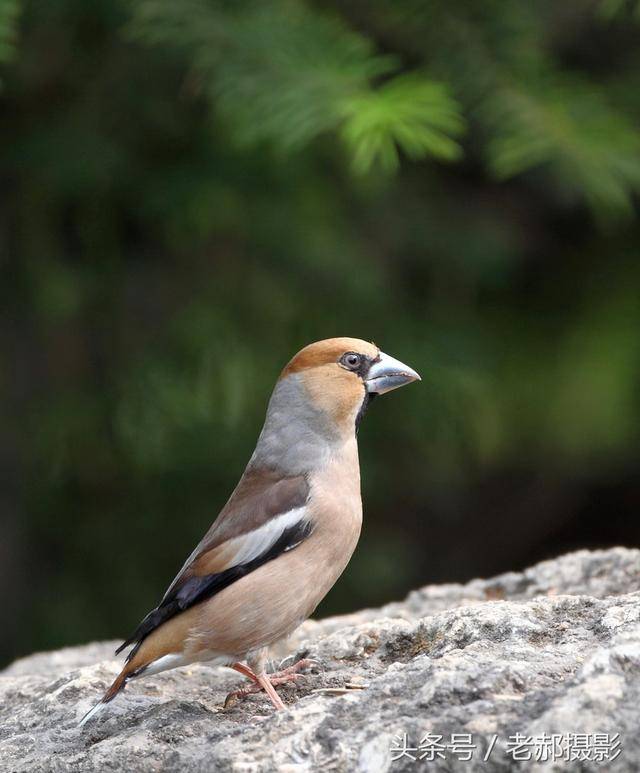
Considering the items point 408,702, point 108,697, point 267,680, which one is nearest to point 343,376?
point 267,680

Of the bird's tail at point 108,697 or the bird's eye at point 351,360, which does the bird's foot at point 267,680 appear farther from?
the bird's eye at point 351,360

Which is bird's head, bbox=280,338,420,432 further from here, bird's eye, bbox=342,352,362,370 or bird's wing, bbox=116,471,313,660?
bird's wing, bbox=116,471,313,660

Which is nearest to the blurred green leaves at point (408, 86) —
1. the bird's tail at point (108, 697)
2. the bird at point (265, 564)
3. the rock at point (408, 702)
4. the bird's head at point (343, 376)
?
the bird's head at point (343, 376)

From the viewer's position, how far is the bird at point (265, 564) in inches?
170

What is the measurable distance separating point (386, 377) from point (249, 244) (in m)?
1.66

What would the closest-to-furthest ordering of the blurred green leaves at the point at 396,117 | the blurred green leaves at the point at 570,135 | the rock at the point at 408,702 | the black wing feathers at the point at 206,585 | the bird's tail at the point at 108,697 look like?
1. the rock at the point at 408,702
2. the bird's tail at the point at 108,697
3. the blurred green leaves at the point at 396,117
4. the black wing feathers at the point at 206,585
5. the blurred green leaves at the point at 570,135

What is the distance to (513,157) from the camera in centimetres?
474

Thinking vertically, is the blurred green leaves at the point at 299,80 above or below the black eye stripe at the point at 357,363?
above

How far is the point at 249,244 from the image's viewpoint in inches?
247

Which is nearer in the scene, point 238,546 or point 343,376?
point 238,546

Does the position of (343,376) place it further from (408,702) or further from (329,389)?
(408,702)

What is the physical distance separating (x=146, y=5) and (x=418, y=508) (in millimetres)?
5419

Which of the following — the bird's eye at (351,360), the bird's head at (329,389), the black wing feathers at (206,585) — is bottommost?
the black wing feathers at (206,585)

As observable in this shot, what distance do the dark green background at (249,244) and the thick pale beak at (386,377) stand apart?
2.71ft
